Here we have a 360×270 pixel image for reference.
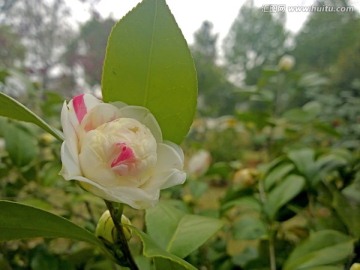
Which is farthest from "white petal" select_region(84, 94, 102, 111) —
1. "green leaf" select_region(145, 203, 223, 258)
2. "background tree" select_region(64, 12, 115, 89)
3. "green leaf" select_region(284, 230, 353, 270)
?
"background tree" select_region(64, 12, 115, 89)

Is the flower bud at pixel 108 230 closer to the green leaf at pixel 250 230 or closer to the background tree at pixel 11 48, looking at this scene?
the green leaf at pixel 250 230

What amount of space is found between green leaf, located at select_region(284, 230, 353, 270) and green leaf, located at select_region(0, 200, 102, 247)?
0.24 metres

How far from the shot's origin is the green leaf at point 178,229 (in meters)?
0.36

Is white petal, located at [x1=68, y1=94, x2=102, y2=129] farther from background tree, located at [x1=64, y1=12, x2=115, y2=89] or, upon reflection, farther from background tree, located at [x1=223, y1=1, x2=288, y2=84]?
background tree, located at [x1=223, y1=1, x2=288, y2=84]

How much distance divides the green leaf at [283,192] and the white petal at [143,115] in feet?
1.02

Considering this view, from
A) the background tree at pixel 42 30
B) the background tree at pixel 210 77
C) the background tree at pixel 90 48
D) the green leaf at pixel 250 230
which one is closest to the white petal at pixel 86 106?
the green leaf at pixel 250 230

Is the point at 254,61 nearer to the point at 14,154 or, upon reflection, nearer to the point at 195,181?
the point at 195,181

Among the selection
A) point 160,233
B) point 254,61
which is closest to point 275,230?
point 160,233

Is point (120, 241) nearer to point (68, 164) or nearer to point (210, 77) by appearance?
point (68, 164)

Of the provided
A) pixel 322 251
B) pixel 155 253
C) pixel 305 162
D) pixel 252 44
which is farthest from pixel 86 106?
pixel 252 44

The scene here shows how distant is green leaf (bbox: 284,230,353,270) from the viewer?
42 centimetres

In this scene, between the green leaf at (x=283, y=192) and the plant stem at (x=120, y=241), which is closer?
the plant stem at (x=120, y=241)

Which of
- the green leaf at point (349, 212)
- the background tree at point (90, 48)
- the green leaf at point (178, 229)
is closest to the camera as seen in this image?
the green leaf at point (178, 229)

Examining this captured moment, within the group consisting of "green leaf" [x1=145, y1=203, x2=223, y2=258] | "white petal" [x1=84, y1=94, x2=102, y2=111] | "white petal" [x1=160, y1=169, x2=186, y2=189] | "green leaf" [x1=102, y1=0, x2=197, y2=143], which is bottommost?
"green leaf" [x1=145, y1=203, x2=223, y2=258]
